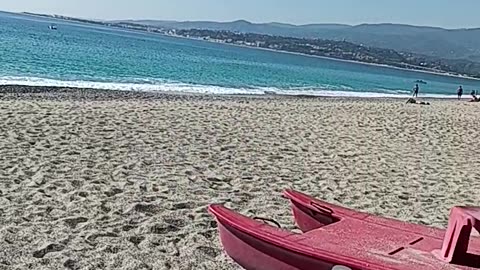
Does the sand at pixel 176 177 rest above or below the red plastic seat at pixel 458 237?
below

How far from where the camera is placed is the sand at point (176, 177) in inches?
189

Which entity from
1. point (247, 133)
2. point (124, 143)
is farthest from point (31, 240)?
point (247, 133)

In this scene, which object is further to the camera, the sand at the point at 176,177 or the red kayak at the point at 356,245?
the sand at the point at 176,177

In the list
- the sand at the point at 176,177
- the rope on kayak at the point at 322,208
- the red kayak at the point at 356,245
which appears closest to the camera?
the red kayak at the point at 356,245

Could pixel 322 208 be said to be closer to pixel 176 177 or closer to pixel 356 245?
pixel 356 245

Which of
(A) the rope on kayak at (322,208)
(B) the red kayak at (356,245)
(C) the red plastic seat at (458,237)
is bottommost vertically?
(A) the rope on kayak at (322,208)

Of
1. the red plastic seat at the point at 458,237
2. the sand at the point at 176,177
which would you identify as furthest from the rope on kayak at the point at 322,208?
the red plastic seat at the point at 458,237

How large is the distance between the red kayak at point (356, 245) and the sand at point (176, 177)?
2.19 ft

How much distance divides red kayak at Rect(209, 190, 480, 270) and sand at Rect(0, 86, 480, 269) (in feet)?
2.19

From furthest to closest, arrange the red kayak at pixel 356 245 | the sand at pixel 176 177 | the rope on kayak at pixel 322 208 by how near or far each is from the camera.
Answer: the sand at pixel 176 177, the rope on kayak at pixel 322 208, the red kayak at pixel 356 245

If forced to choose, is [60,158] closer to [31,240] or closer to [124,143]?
[124,143]

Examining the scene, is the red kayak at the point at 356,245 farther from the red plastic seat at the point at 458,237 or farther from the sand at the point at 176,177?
the sand at the point at 176,177

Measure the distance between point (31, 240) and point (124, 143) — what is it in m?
4.35

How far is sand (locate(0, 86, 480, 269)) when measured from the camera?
4.80 metres
